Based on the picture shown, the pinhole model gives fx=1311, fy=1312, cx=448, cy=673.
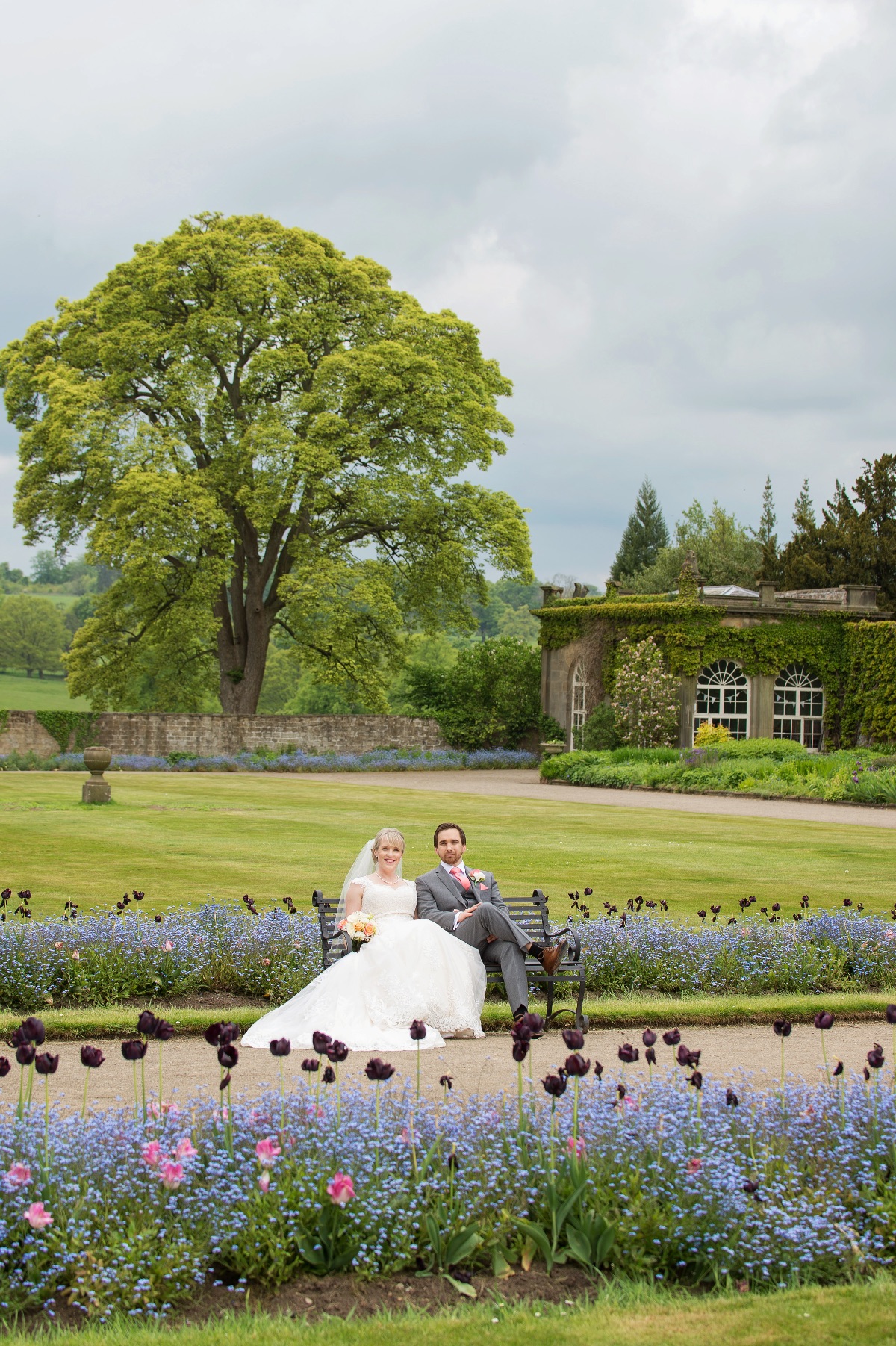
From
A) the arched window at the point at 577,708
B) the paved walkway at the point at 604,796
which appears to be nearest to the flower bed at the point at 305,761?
the paved walkway at the point at 604,796

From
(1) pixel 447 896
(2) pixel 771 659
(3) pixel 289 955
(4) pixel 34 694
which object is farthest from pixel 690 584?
(4) pixel 34 694

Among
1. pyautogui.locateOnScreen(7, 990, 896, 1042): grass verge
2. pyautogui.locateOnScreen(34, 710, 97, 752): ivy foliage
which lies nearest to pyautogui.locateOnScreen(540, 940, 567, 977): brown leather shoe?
pyautogui.locateOnScreen(7, 990, 896, 1042): grass verge

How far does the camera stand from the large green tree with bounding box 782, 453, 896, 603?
43.3 metres

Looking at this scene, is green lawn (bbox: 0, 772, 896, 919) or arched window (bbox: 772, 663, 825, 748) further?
arched window (bbox: 772, 663, 825, 748)

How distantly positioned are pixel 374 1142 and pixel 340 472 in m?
30.7

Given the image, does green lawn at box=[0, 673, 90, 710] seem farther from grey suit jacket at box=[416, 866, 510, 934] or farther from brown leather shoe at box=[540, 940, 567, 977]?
brown leather shoe at box=[540, 940, 567, 977]

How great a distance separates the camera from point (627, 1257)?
13.5ft

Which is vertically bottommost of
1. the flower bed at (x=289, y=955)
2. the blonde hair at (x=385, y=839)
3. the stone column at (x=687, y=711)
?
the flower bed at (x=289, y=955)

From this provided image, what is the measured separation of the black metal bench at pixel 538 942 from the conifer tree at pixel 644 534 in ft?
181

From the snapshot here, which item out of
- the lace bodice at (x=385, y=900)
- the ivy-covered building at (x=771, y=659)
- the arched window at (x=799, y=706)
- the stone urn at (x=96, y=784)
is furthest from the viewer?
the arched window at (x=799, y=706)

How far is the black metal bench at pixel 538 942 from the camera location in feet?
24.5

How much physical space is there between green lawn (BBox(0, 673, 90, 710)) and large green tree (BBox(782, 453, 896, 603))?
39087mm

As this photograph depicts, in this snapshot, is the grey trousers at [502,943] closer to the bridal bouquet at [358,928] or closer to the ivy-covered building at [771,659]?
the bridal bouquet at [358,928]

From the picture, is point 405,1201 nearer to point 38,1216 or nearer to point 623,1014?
point 38,1216
